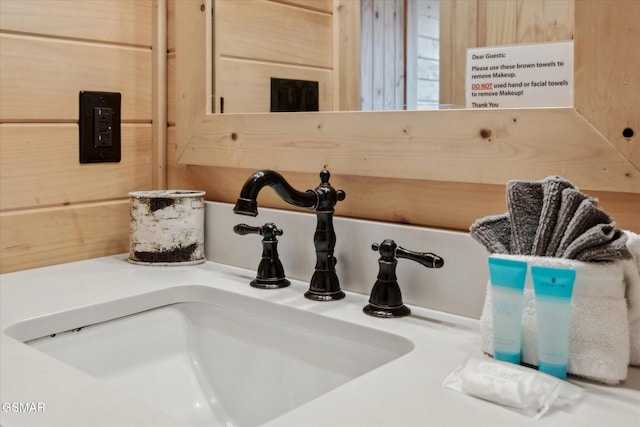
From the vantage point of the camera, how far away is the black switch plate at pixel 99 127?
4.38 ft

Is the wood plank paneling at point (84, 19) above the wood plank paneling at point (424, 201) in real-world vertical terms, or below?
above

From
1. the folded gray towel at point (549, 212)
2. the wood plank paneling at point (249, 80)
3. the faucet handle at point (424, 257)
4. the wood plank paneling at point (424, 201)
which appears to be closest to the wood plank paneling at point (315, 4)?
the wood plank paneling at point (249, 80)

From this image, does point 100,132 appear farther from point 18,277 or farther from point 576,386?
point 576,386

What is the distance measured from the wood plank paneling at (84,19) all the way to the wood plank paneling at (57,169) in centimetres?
19

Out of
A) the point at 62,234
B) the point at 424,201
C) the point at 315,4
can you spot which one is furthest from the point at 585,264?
the point at 62,234

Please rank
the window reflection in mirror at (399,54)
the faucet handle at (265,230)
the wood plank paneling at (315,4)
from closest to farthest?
the window reflection in mirror at (399,54)
the faucet handle at (265,230)
the wood plank paneling at (315,4)

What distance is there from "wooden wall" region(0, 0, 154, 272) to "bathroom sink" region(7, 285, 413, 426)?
319mm

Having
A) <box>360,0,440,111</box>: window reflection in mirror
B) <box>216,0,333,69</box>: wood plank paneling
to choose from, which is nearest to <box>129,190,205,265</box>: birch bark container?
<box>216,0,333,69</box>: wood plank paneling

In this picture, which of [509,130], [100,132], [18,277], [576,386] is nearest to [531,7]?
[509,130]

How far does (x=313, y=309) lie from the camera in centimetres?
101

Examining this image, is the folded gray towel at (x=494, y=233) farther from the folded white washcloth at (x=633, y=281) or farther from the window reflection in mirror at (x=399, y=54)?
the window reflection in mirror at (x=399, y=54)

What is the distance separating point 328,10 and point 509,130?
503 mm

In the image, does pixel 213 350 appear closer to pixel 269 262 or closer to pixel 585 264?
pixel 269 262

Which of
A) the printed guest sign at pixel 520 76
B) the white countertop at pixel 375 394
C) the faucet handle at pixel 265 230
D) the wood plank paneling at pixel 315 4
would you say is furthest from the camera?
the wood plank paneling at pixel 315 4
